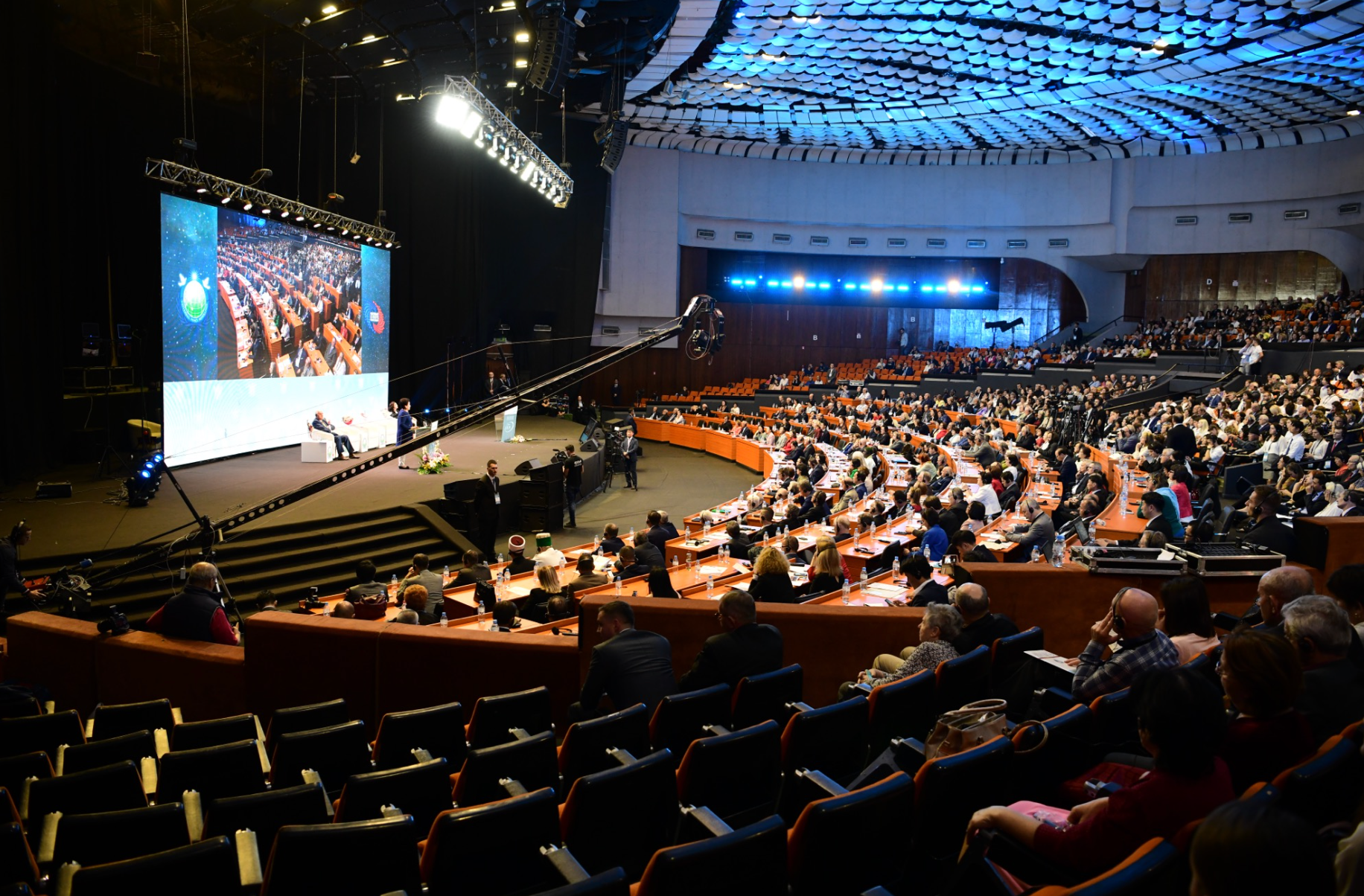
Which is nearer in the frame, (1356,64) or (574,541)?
(574,541)

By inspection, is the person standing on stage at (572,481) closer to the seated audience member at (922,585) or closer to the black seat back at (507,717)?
the seated audience member at (922,585)

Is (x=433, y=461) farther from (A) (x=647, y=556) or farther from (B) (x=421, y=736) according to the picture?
(B) (x=421, y=736)

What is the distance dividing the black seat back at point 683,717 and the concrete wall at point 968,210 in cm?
2765

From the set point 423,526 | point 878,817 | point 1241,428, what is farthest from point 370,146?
point 878,817

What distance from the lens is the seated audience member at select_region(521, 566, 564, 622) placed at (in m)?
6.55

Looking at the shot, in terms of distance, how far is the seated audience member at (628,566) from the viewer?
8133 mm

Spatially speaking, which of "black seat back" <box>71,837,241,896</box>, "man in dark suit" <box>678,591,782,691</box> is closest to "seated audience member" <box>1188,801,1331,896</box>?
"black seat back" <box>71,837,241,896</box>

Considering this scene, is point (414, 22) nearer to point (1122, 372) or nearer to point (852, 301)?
point (1122, 372)

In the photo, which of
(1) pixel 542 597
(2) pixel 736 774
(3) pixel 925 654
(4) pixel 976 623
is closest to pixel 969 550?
(4) pixel 976 623

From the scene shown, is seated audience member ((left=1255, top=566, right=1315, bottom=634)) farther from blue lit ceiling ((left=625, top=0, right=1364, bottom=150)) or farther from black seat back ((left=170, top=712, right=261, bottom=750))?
blue lit ceiling ((left=625, top=0, right=1364, bottom=150))

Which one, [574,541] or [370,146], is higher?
[370,146]

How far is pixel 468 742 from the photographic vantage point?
3740mm

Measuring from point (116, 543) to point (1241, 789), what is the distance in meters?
10.3

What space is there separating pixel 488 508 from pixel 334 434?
4.32 metres
